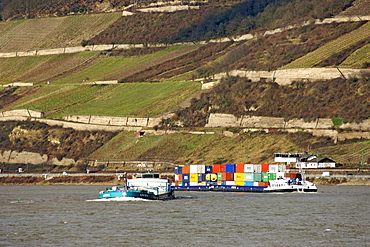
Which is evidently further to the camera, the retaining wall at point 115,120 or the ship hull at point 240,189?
the retaining wall at point 115,120

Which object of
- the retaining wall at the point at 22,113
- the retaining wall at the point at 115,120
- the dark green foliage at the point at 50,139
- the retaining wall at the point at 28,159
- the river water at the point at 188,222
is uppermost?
the retaining wall at the point at 22,113

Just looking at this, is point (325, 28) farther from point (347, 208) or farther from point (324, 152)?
point (347, 208)

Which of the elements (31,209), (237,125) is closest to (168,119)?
(237,125)

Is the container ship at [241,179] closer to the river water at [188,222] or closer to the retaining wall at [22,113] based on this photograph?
the river water at [188,222]

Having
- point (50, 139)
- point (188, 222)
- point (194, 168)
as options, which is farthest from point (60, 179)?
point (188, 222)

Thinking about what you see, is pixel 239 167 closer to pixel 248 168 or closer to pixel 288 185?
pixel 248 168

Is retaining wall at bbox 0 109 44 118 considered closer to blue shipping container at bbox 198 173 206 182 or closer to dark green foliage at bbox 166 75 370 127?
dark green foliage at bbox 166 75 370 127

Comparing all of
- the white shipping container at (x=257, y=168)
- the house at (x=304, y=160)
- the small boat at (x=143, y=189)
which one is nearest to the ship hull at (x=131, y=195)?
the small boat at (x=143, y=189)

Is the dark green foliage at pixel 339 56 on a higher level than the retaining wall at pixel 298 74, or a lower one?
higher

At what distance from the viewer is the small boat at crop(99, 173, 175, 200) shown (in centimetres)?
9412

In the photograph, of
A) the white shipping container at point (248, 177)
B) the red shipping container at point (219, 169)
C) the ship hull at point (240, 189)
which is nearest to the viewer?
the ship hull at point (240, 189)

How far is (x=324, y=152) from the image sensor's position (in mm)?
141250

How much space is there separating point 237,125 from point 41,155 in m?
40.5

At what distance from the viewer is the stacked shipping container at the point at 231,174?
4793 inches
